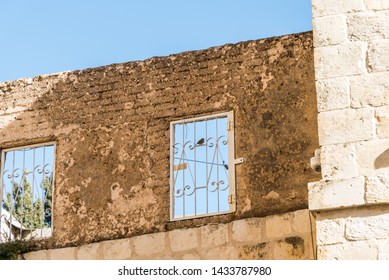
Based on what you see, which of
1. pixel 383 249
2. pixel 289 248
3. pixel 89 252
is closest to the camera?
pixel 383 249

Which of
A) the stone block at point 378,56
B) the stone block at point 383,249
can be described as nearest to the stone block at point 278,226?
the stone block at point 378,56

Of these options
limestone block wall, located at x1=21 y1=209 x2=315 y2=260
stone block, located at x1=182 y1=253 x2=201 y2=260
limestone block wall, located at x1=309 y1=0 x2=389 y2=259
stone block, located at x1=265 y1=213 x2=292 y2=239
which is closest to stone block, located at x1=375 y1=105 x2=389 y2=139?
limestone block wall, located at x1=309 y1=0 x2=389 y2=259

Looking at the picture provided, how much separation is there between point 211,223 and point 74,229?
161cm

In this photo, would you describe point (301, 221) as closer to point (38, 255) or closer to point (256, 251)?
point (256, 251)

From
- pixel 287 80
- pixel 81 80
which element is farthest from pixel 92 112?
pixel 287 80

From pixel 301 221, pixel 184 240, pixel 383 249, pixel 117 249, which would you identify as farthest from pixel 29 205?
pixel 383 249

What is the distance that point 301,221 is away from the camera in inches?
423

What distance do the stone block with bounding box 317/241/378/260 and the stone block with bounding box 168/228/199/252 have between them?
13.9ft

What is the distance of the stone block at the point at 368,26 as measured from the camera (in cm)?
750

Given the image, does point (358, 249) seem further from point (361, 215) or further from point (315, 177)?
point (315, 177)

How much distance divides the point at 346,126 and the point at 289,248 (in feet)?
11.8

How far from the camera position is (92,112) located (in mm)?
12328

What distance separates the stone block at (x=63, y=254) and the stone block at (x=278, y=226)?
7.12 feet

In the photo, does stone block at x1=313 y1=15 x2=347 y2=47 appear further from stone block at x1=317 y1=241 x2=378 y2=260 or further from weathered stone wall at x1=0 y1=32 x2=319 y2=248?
weathered stone wall at x1=0 y1=32 x2=319 y2=248
